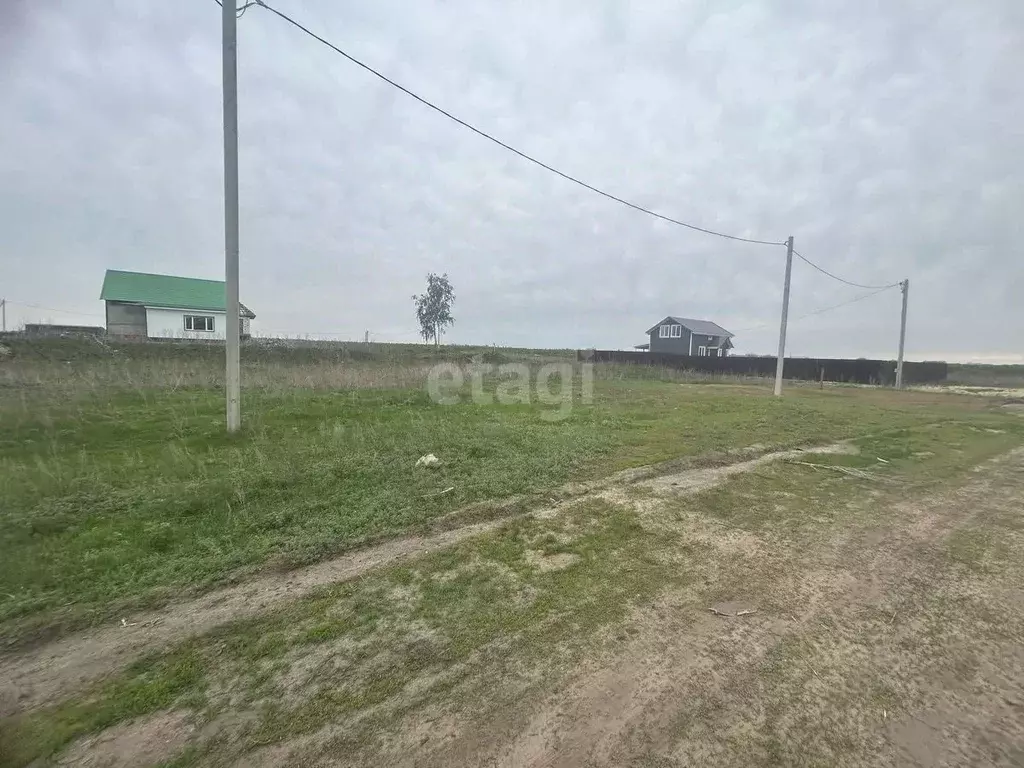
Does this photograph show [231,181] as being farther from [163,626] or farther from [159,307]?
[159,307]

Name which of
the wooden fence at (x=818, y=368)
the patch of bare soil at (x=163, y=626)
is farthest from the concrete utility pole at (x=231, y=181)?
the wooden fence at (x=818, y=368)

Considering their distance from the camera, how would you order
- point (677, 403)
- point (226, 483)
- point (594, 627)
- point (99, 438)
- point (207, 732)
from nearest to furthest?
point (207, 732)
point (594, 627)
point (226, 483)
point (99, 438)
point (677, 403)

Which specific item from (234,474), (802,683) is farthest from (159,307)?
(802,683)

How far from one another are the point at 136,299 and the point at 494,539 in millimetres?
31573

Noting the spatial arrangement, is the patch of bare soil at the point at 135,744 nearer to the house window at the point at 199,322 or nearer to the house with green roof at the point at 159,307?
the house with green roof at the point at 159,307

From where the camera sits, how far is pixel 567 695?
6.51ft

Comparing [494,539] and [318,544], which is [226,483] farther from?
[494,539]

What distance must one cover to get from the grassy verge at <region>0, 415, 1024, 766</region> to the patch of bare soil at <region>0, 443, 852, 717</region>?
11 cm

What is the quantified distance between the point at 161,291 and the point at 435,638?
3309 cm

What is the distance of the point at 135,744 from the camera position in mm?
1716

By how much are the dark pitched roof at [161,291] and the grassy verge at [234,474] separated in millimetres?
21846

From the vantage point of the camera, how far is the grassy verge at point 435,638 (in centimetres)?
182

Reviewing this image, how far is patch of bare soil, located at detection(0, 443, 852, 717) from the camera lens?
202 centimetres

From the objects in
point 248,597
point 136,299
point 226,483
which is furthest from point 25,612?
point 136,299
